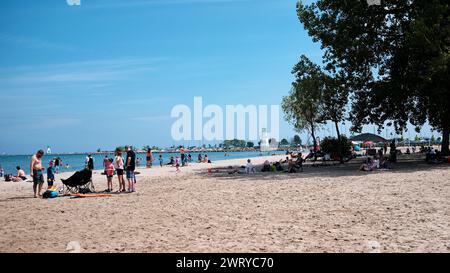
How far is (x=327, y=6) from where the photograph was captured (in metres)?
26.1

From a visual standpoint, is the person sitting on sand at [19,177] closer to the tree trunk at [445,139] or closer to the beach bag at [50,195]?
the beach bag at [50,195]

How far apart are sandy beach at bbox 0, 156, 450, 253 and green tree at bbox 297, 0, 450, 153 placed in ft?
34.9

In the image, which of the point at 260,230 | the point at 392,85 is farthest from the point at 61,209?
the point at 392,85

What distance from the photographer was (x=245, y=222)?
27.0 feet

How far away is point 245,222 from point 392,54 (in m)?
21.2

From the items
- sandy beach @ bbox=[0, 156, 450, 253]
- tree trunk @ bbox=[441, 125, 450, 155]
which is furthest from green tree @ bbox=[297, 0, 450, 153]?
sandy beach @ bbox=[0, 156, 450, 253]

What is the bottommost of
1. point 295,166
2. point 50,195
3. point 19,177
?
point 19,177

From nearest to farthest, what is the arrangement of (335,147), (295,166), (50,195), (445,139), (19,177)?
(50,195), (295,166), (19,177), (445,139), (335,147)

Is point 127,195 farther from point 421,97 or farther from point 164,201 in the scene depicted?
point 421,97

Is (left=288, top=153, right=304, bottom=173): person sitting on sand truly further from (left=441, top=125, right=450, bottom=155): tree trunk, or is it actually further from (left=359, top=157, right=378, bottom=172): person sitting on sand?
(left=441, top=125, right=450, bottom=155): tree trunk

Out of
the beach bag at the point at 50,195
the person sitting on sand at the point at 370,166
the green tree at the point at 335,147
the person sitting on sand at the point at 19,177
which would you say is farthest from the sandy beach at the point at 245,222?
the green tree at the point at 335,147

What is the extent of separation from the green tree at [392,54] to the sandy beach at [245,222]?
1065 centimetres

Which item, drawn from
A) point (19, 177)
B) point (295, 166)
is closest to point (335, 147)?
point (295, 166)

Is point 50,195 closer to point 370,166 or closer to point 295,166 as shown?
point 295,166
